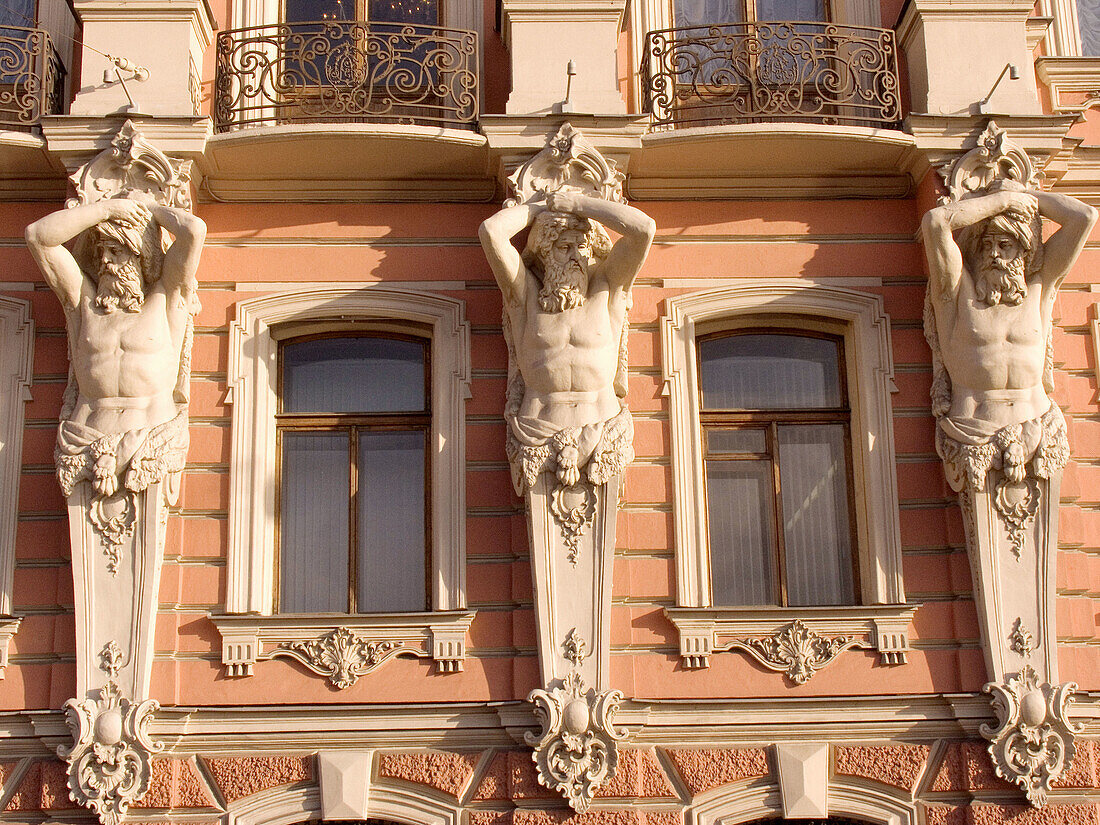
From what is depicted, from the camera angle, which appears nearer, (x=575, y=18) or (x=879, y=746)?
(x=879, y=746)

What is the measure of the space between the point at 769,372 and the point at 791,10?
118 inches

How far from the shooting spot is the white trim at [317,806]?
31.2 feet

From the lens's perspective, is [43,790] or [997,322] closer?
[43,790]

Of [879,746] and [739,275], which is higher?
[739,275]

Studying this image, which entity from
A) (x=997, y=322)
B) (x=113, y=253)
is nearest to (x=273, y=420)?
(x=113, y=253)

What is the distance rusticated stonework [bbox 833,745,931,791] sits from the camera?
31.5 ft

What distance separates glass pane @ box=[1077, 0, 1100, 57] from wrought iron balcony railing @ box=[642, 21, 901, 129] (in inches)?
74.4

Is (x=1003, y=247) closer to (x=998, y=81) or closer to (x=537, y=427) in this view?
(x=998, y=81)

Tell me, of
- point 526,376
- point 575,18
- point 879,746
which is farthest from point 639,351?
point 879,746

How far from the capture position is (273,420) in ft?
34.1

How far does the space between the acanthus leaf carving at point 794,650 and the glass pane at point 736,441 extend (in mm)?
1373

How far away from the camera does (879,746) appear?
965 centimetres

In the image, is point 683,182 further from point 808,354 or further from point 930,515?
point 930,515

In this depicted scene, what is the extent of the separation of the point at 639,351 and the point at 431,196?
1855mm
